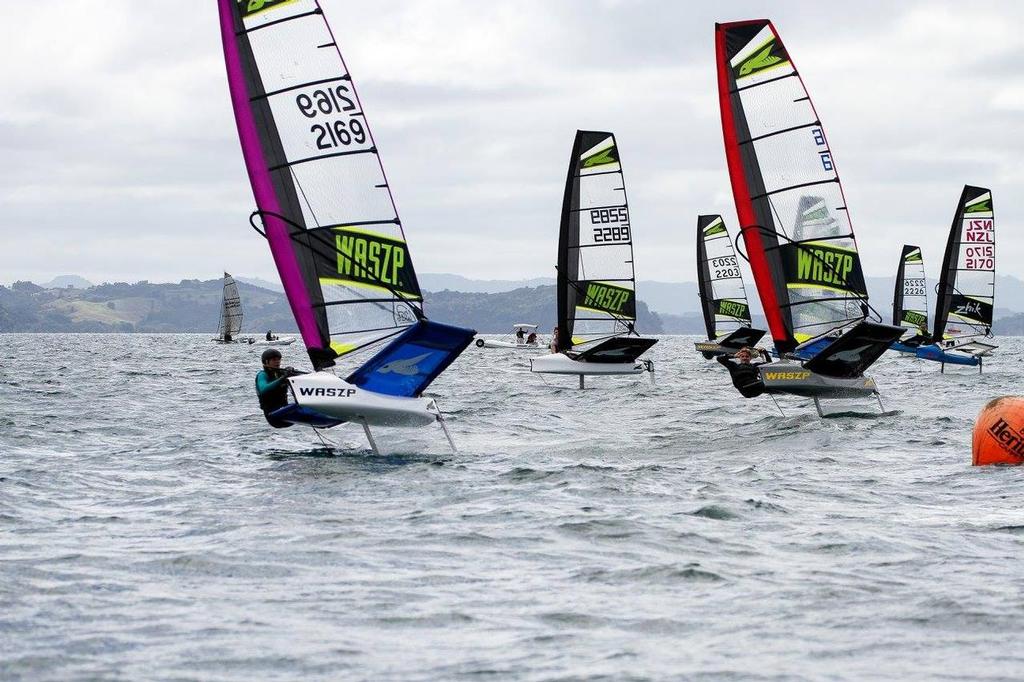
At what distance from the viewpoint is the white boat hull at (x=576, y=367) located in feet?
86.2

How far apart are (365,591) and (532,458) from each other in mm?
6637

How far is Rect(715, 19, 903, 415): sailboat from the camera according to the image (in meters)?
20.0

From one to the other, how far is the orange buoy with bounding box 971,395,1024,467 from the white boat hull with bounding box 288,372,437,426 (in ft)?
17.1

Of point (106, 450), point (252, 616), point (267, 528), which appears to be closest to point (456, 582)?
point (252, 616)

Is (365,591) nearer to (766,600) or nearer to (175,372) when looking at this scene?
(766,600)

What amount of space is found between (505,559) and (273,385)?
228 inches

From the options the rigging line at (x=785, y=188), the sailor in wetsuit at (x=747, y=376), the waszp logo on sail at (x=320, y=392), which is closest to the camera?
the waszp logo on sail at (x=320, y=392)

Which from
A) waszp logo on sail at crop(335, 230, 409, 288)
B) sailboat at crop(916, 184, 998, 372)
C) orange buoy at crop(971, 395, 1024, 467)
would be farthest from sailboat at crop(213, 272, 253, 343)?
orange buoy at crop(971, 395, 1024, 467)

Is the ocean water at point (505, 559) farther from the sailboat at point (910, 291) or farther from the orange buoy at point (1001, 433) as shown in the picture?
the sailboat at point (910, 291)

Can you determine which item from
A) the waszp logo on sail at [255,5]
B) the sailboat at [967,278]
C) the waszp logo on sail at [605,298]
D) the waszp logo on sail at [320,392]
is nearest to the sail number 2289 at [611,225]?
the waszp logo on sail at [605,298]

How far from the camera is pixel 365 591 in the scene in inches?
265

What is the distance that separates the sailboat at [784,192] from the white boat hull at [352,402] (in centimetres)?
857

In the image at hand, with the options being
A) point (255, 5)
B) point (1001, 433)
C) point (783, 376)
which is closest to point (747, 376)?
point (783, 376)

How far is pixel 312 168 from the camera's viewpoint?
45.8 ft
